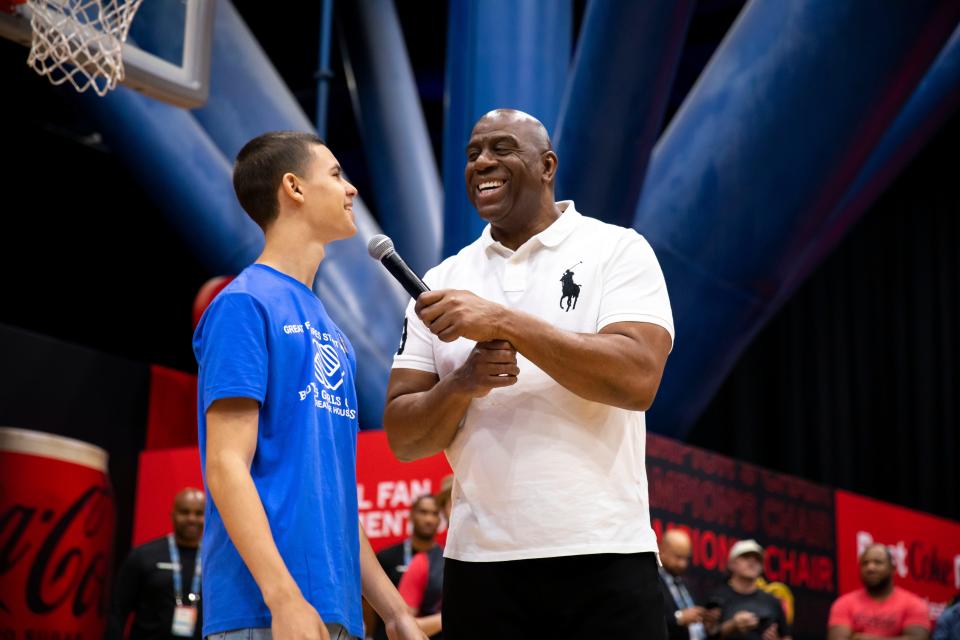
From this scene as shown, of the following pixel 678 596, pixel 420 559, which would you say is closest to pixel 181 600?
pixel 420 559

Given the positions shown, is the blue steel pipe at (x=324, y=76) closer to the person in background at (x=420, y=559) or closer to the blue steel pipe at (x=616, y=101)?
the blue steel pipe at (x=616, y=101)

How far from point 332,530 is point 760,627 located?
6224 mm

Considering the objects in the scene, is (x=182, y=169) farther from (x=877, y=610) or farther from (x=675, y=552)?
(x=877, y=610)

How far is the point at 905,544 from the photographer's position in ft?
38.4

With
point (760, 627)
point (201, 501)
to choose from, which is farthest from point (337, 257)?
point (760, 627)

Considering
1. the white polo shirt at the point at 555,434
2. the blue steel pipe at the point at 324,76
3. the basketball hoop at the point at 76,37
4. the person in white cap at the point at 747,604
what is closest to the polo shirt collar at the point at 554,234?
the white polo shirt at the point at 555,434

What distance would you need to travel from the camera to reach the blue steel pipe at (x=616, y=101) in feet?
22.6

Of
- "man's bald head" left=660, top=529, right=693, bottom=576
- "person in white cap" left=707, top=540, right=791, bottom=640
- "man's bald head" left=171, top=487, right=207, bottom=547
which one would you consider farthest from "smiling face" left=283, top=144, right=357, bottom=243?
"person in white cap" left=707, top=540, right=791, bottom=640

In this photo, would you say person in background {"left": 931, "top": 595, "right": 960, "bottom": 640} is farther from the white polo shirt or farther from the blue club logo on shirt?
the blue club logo on shirt

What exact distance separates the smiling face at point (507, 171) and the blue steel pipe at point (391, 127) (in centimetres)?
747

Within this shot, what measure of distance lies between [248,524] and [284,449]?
20cm

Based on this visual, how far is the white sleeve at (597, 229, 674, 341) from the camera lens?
2.62 m

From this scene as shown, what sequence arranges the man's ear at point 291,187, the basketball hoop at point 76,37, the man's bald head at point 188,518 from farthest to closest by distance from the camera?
the man's bald head at point 188,518
the basketball hoop at point 76,37
the man's ear at point 291,187

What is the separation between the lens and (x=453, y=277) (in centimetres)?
292
